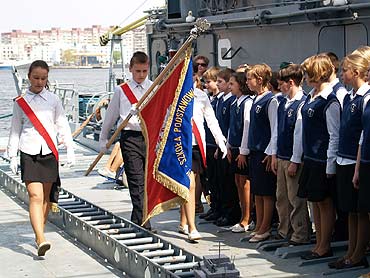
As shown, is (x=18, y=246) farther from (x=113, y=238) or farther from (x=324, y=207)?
(x=324, y=207)

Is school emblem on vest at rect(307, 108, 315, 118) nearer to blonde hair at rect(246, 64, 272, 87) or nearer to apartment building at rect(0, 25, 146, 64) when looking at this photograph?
blonde hair at rect(246, 64, 272, 87)

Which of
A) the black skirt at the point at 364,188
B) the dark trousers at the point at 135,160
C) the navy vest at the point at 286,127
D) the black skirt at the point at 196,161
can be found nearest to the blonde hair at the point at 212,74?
the black skirt at the point at 196,161

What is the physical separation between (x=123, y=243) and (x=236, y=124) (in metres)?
1.73

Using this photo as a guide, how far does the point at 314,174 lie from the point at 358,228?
58 cm

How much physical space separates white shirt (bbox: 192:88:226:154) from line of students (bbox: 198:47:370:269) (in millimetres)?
206

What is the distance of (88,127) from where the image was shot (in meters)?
17.3

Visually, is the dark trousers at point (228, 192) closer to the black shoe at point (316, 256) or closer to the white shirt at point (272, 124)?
the white shirt at point (272, 124)

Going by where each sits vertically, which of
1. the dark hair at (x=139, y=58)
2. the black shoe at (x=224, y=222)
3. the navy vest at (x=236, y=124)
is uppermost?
the dark hair at (x=139, y=58)

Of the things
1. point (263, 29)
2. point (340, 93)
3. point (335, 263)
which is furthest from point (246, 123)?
point (263, 29)

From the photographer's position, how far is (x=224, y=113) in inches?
319

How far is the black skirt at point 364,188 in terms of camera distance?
566 cm

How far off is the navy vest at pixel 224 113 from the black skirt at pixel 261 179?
2.72 ft

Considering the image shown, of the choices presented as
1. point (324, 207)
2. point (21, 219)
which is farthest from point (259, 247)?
point (21, 219)

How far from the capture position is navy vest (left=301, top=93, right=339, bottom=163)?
627 cm
